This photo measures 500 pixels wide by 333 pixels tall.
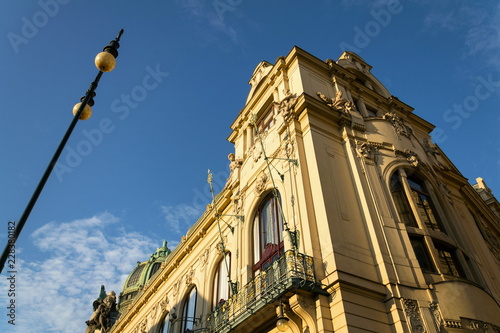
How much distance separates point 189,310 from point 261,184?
1057 centimetres

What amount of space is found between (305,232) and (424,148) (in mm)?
11175

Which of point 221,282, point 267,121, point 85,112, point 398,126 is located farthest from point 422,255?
point 85,112

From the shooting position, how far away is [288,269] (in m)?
12.0

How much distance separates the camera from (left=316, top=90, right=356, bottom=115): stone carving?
18.2 metres

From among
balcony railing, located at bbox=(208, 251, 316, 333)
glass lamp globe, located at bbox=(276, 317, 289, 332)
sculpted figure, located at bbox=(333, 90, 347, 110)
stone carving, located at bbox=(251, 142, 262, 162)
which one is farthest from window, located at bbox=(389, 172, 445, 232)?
glass lamp globe, located at bbox=(276, 317, 289, 332)

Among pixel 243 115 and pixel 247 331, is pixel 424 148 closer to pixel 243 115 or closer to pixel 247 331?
pixel 243 115

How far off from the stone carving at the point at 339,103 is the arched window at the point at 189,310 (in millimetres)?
13358

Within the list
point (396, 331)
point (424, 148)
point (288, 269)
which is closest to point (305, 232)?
point (288, 269)

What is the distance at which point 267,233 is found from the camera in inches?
659

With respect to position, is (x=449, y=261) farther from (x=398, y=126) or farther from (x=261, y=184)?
(x=261, y=184)

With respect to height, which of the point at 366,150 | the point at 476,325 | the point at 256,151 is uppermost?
the point at 256,151

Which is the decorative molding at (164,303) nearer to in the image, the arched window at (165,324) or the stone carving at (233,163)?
the arched window at (165,324)

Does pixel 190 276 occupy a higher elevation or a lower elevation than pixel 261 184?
higher

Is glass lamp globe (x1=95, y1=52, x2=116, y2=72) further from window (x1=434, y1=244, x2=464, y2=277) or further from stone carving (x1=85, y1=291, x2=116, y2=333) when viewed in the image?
stone carving (x1=85, y1=291, x2=116, y2=333)
